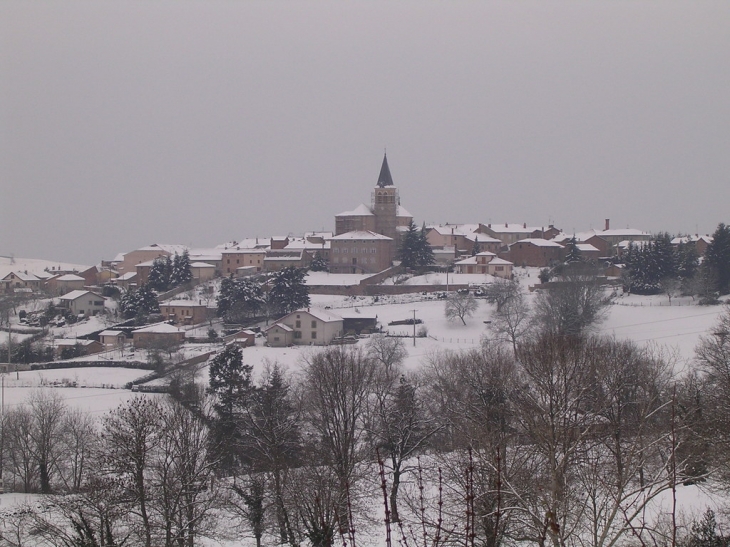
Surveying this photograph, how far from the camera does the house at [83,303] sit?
180 ft

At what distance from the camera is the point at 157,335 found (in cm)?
4531

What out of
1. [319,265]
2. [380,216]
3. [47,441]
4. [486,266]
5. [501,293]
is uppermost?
[380,216]

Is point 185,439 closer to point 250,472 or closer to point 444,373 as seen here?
point 250,472

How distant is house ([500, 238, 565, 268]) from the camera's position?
2416 inches

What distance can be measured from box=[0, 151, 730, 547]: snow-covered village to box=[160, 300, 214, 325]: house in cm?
13

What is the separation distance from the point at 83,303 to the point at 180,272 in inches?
285

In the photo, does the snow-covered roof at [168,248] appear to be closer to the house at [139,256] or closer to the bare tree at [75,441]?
the house at [139,256]

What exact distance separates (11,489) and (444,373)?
13.6m

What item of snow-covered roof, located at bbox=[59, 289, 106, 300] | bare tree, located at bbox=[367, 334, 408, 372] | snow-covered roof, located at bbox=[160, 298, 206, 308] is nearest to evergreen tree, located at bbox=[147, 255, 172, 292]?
snow-covered roof, located at bbox=[59, 289, 106, 300]

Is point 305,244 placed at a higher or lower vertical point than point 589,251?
higher

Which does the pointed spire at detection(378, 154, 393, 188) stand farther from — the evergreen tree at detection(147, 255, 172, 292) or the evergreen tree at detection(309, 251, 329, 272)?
the evergreen tree at detection(147, 255, 172, 292)

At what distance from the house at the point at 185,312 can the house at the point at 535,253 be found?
2508cm

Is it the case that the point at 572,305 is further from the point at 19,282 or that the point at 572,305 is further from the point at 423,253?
the point at 19,282

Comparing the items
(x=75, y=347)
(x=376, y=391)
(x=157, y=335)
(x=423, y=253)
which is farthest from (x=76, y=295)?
(x=376, y=391)
